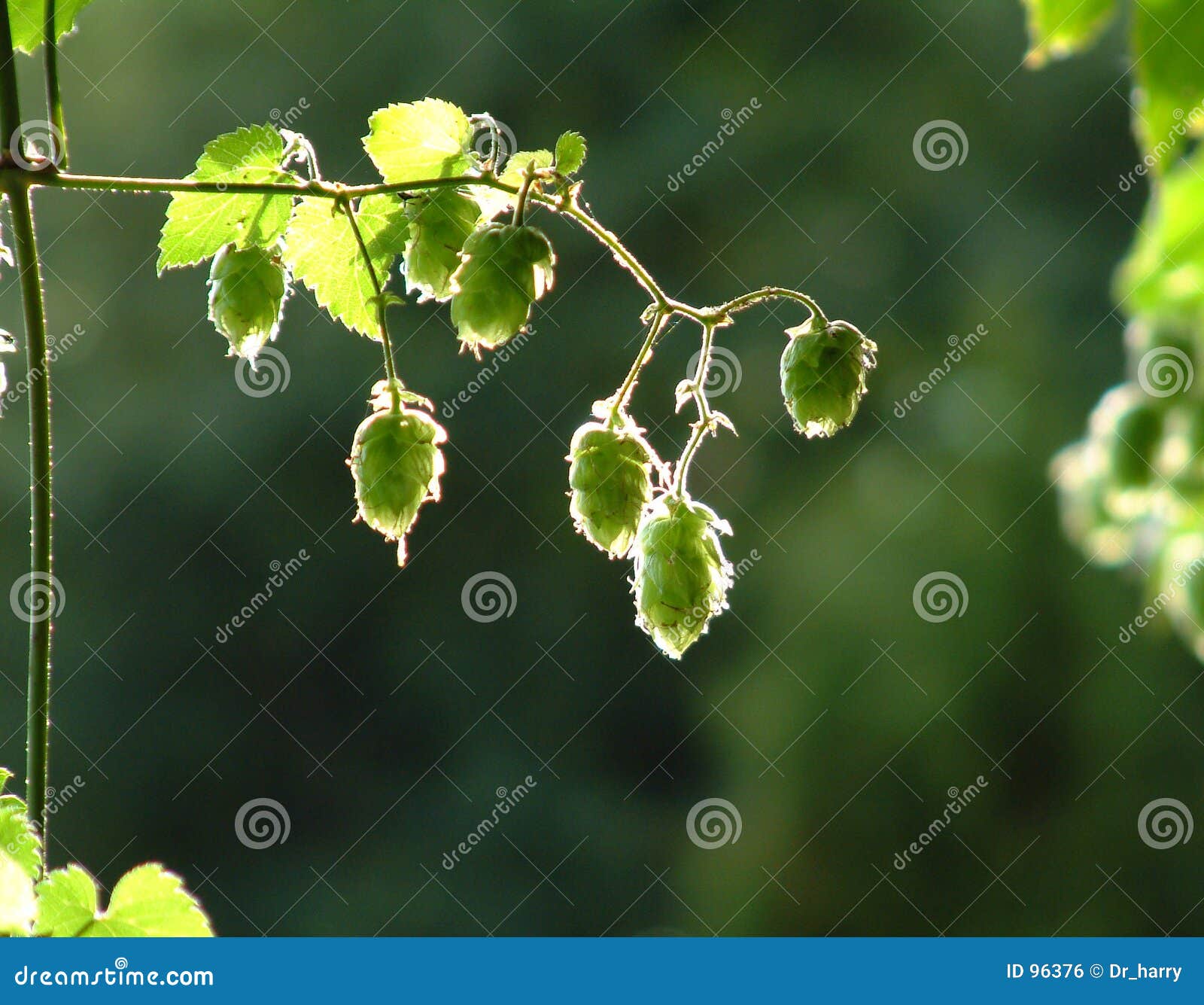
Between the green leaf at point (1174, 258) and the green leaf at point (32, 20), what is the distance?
0.59 meters

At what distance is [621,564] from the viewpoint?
18.2 ft

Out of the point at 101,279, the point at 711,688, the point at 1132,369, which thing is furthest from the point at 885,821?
the point at 1132,369

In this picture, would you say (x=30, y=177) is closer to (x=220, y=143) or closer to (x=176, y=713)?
(x=220, y=143)

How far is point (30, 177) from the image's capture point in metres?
0.64

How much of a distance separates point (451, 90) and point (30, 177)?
16.2ft
